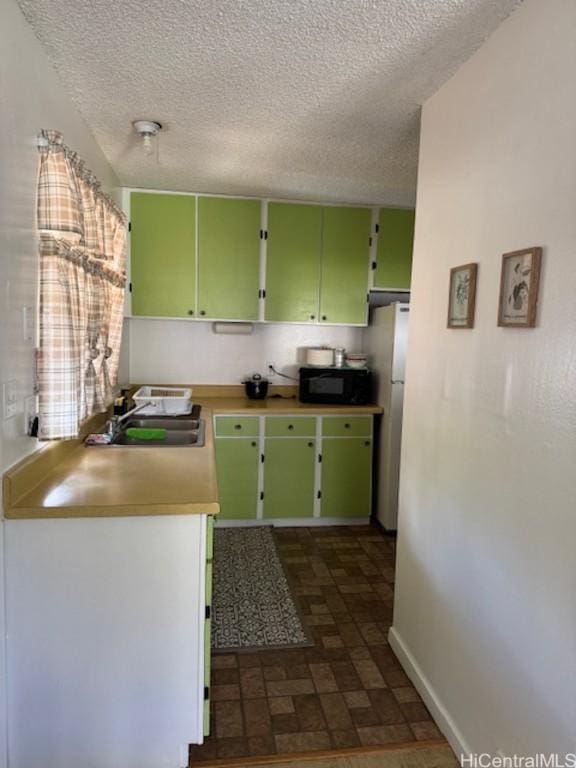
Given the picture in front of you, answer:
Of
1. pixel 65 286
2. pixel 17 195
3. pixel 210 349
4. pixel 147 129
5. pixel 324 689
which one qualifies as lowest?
pixel 324 689

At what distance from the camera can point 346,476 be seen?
3.59m

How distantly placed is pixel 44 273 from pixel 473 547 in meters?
1.69

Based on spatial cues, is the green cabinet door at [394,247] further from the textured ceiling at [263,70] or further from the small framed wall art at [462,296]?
the small framed wall art at [462,296]

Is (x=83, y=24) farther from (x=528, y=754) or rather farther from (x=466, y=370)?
(x=528, y=754)

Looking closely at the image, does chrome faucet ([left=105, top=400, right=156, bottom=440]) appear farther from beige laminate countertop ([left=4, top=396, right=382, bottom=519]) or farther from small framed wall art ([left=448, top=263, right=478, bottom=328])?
small framed wall art ([left=448, top=263, right=478, bottom=328])

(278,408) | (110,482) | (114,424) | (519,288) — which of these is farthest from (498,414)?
(278,408)

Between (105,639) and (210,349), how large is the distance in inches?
102

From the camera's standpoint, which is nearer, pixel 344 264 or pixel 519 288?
pixel 519 288

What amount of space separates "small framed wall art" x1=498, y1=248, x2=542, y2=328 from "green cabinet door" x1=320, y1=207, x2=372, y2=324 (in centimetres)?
228

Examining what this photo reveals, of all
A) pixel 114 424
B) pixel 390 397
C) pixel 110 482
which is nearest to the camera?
pixel 110 482

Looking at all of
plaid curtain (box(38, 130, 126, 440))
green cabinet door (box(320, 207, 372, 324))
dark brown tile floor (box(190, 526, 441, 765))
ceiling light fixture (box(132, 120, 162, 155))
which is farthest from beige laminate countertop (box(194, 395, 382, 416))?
ceiling light fixture (box(132, 120, 162, 155))

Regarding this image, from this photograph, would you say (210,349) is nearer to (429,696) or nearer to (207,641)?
(207,641)

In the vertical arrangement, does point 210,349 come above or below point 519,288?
below

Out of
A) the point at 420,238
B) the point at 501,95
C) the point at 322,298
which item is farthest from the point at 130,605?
the point at 322,298
